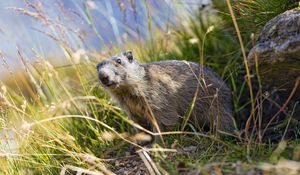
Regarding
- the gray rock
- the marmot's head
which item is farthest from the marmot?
the gray rock

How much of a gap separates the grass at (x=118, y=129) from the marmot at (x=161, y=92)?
0.21 meters

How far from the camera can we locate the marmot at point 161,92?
17.3 feet

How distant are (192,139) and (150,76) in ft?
3.22

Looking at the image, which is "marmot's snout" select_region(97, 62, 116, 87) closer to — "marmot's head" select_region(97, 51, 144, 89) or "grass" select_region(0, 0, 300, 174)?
"marmot's head" select_region(97, 51, 144, 89)

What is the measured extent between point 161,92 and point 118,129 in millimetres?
1034

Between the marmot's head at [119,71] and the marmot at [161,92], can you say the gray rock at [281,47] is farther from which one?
the marmot's head at [119,71]

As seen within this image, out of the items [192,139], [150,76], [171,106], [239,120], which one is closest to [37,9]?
[150,76]

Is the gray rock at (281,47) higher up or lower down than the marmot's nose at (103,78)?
lower down

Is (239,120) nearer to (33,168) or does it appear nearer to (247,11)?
(247,11)

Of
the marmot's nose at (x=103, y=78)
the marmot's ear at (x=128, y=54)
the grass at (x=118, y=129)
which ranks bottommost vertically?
the grass at (x=118, y=129)

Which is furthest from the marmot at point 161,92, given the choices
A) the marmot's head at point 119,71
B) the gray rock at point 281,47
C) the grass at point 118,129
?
the gray rock at point 281,47

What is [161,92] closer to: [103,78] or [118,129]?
[103,78]

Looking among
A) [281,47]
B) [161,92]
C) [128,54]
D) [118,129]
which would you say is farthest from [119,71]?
[281,47]

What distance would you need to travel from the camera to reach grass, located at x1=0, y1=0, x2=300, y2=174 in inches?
159
